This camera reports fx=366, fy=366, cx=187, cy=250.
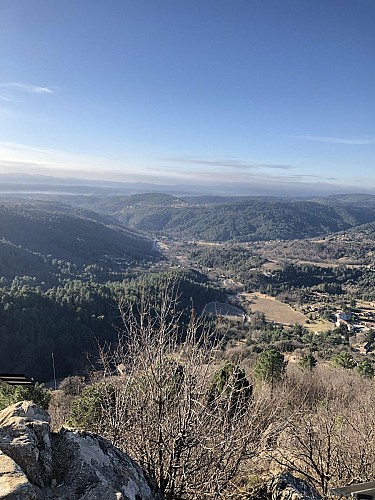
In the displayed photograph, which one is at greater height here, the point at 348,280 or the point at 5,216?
the point at 5,216

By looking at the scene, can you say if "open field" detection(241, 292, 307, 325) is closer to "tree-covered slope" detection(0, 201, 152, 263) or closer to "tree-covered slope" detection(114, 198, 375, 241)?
"tree-covered slope" detection(0, 201, 152, 263)

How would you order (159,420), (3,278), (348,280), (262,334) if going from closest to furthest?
(159,420) → (262,334) → (3,278) → (348,280)

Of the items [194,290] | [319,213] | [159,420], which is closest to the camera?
[159,420]

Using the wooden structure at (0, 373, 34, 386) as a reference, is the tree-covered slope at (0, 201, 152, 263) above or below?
below

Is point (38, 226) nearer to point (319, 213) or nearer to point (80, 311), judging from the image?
point (80, 311)

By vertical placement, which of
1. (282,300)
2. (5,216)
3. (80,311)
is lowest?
(282,300)

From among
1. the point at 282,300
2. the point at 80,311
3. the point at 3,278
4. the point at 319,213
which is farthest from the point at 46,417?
the point at 319,213

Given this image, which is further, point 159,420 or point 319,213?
point 319,213

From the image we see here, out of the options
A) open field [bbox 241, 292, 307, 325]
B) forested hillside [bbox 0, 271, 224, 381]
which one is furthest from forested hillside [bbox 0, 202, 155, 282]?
open field [bbox 241, 292, 307, 325]
